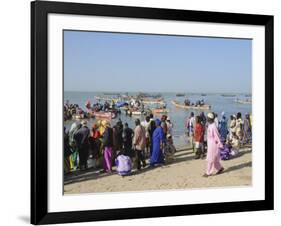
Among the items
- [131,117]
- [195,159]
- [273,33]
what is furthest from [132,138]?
[273,33]

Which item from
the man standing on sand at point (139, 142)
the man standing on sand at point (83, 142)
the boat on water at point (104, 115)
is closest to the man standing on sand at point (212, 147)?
the man standing on sand at point (139, 142)

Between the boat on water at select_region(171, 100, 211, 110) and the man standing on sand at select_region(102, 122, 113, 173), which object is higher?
the boat on water at select_region(171, 100, 211, 110)

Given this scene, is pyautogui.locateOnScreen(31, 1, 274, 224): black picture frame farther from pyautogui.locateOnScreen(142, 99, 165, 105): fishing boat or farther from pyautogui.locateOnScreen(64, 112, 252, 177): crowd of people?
pyautogui.locateOnScreen(142, 99, 165, 105): fishing boat

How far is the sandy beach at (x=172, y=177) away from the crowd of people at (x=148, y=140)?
4 centimetres

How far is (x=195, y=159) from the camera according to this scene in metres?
3.48

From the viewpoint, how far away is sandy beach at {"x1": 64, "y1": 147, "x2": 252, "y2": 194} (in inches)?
128

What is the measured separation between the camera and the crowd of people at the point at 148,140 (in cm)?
325

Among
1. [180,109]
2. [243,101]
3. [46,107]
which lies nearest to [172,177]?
[180,109]

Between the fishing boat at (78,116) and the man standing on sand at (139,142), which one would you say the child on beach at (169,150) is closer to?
the man standing on sand at (139,142)

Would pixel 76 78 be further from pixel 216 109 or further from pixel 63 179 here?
pixel 216 109

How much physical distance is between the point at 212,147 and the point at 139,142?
46 cm

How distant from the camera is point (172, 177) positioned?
342 centimetres

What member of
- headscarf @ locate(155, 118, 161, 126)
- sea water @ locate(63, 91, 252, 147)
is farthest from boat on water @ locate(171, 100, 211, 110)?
headscarf @ locate(155, 118, 161, 126)

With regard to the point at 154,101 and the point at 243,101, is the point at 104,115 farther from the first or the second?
the point at 243,101
